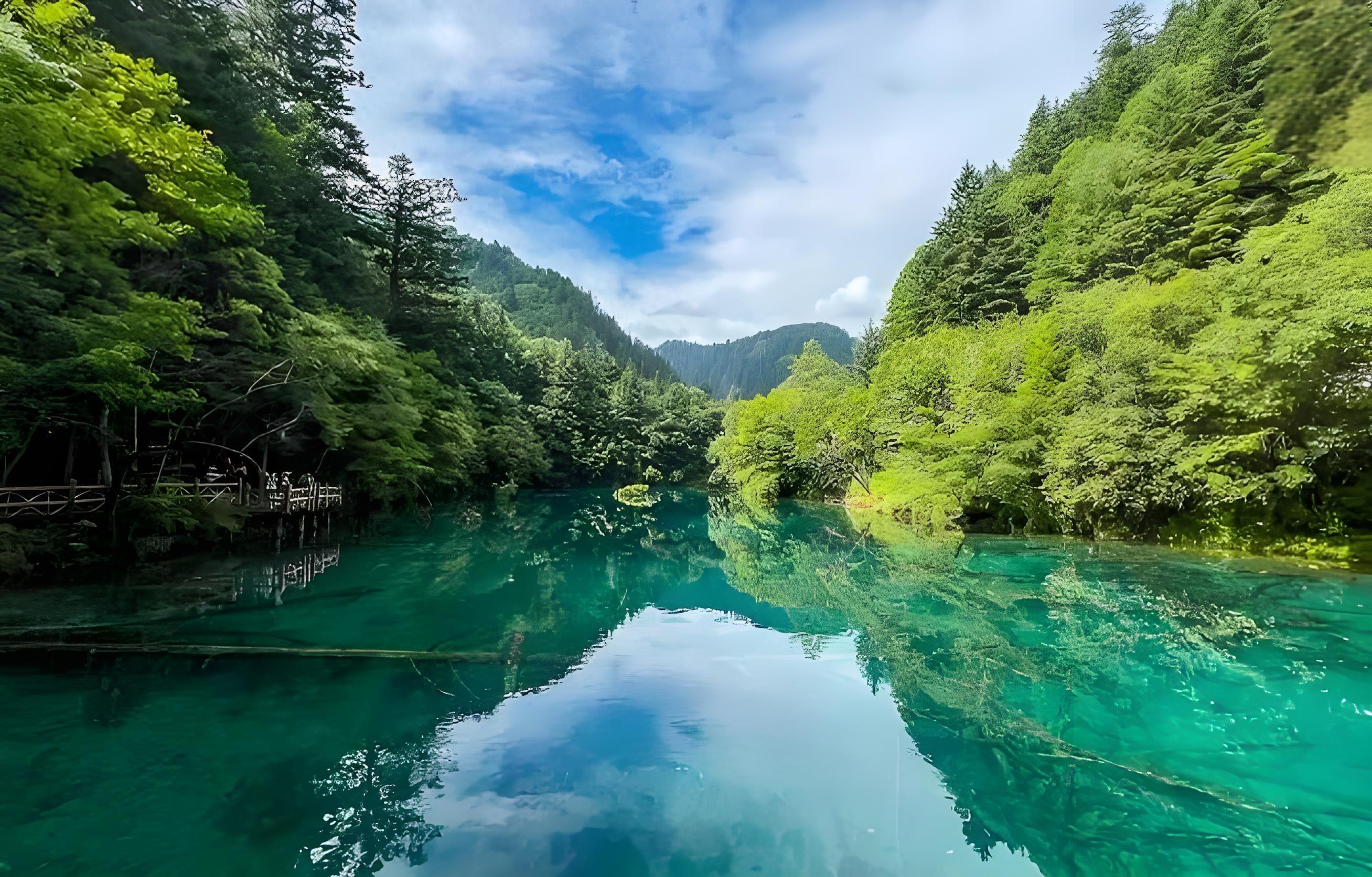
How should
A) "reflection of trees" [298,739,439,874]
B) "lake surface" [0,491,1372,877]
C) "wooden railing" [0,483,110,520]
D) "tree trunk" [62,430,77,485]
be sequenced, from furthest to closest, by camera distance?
"tree trunk" [62,430,77,485]
"wooden railing" [0,483,110,520]
"lake surface" [0,491,1372,877]
"reflection of trees" [298,739,439,874]

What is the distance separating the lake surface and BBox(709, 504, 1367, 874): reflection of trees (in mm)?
40

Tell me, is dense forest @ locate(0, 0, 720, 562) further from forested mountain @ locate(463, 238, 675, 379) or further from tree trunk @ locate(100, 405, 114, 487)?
forested mountain @ locate(463, 238, 675, 379)

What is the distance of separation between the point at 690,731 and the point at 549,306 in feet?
381

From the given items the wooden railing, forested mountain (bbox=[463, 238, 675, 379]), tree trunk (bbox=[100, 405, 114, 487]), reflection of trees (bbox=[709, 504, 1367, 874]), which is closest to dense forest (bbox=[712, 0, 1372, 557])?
reflection of trees (bbox=[709, 504, 1367, 874])

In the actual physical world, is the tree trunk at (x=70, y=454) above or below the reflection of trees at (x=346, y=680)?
above

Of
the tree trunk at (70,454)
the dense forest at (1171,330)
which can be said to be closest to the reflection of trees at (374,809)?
the dense forest at (1171,330)

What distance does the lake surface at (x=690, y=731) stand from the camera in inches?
195

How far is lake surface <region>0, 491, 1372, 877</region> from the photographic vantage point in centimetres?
495

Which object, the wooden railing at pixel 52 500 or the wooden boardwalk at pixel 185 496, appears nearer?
the wooden railing at pixel 52 500

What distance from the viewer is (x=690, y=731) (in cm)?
732

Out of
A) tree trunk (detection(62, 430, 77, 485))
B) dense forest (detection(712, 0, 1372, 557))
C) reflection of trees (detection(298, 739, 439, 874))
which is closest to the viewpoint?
reflection of trees (detection(298, 739, 439, 874))

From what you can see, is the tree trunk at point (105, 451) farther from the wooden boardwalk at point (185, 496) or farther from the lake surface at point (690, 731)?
the lake surface at point (690, 731)

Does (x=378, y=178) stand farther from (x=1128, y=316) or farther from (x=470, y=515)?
(x=1128, y=316)

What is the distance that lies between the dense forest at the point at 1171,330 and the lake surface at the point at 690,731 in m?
3.45
